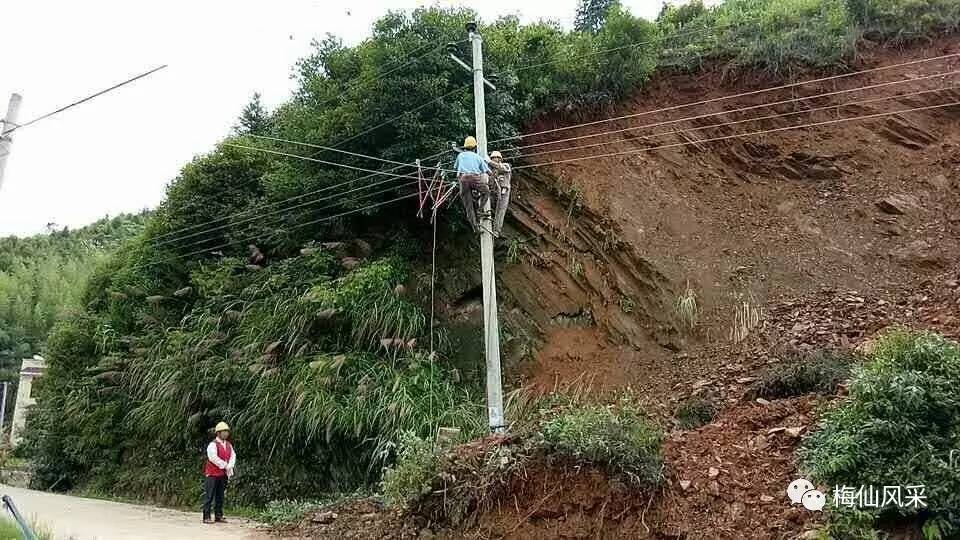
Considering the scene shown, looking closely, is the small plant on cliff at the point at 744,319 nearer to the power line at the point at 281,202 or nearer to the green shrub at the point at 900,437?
the green shrub at the point at 900,437

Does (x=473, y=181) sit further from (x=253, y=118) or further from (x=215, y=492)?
(x=253, y=118)

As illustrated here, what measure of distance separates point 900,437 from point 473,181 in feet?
17.6

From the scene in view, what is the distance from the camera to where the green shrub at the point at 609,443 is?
695 centimetres

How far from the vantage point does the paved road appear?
8.45m

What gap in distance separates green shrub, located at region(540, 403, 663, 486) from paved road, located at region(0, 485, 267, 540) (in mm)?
4218

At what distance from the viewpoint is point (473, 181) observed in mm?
9188

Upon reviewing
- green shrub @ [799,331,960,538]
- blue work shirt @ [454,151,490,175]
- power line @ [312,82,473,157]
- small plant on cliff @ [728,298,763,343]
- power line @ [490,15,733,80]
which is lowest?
green shrub @ [799,331,960,538]

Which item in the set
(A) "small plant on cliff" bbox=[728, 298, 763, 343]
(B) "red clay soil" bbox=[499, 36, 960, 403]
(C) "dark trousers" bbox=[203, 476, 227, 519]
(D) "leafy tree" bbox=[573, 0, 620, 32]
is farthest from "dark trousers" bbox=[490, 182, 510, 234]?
(D) "leafy tree" bbox=[573, 0, 620, 32]

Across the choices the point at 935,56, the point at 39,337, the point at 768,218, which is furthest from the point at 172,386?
the point at 39,337

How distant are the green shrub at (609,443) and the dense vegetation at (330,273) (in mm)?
2986

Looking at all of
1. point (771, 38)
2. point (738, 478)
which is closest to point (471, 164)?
point (738, 478)

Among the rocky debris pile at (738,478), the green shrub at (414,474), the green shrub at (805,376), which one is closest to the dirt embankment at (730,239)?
the green shrub at (805,376)

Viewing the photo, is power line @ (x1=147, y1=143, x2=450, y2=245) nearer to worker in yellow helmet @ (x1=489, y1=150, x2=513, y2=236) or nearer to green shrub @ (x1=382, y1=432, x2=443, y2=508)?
worker in yellow helmet @ (x1=489, y1=150, x2=513, y2=236)

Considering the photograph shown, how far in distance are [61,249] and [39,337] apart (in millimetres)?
18558
